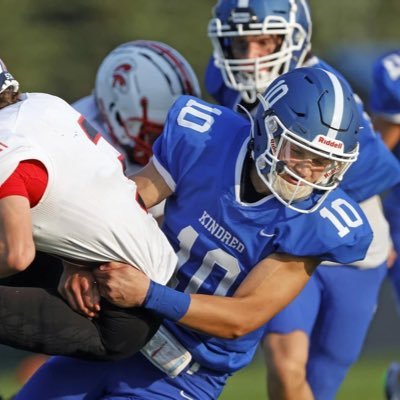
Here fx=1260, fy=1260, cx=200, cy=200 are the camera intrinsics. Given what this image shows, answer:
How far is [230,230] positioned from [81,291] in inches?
22.0

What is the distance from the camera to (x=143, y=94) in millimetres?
5645

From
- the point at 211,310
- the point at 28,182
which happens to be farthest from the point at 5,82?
the point at 211,310

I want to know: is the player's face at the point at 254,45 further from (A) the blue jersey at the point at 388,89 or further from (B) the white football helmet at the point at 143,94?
(A) the blue jersey at the point at 388,89

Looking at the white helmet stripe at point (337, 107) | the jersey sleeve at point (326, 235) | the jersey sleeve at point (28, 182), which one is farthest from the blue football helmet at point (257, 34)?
the jersey sleeve at point (28, 182)

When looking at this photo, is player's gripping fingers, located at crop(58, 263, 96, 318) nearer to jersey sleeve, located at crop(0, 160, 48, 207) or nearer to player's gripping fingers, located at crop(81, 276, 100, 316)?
player's gripping fingers, located at crop(81, 276, 100, 316)

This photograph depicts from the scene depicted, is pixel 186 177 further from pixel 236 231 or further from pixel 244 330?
pixel 244 330

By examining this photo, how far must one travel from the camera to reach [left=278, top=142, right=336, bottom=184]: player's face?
13.4 feet

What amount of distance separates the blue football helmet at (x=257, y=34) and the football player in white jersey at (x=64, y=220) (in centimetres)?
157

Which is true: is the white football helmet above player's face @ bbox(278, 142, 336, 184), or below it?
below

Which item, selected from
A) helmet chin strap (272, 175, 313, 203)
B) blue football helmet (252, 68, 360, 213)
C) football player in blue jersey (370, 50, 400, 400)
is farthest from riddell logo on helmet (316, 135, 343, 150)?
football player in blue jersey (370, 50, 400, 400)

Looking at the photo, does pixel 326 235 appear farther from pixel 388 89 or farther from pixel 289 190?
pixel 388 89

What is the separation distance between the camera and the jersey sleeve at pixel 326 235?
161 inches

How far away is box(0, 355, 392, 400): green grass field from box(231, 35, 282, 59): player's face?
2.57 m

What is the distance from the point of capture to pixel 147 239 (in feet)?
13.1
